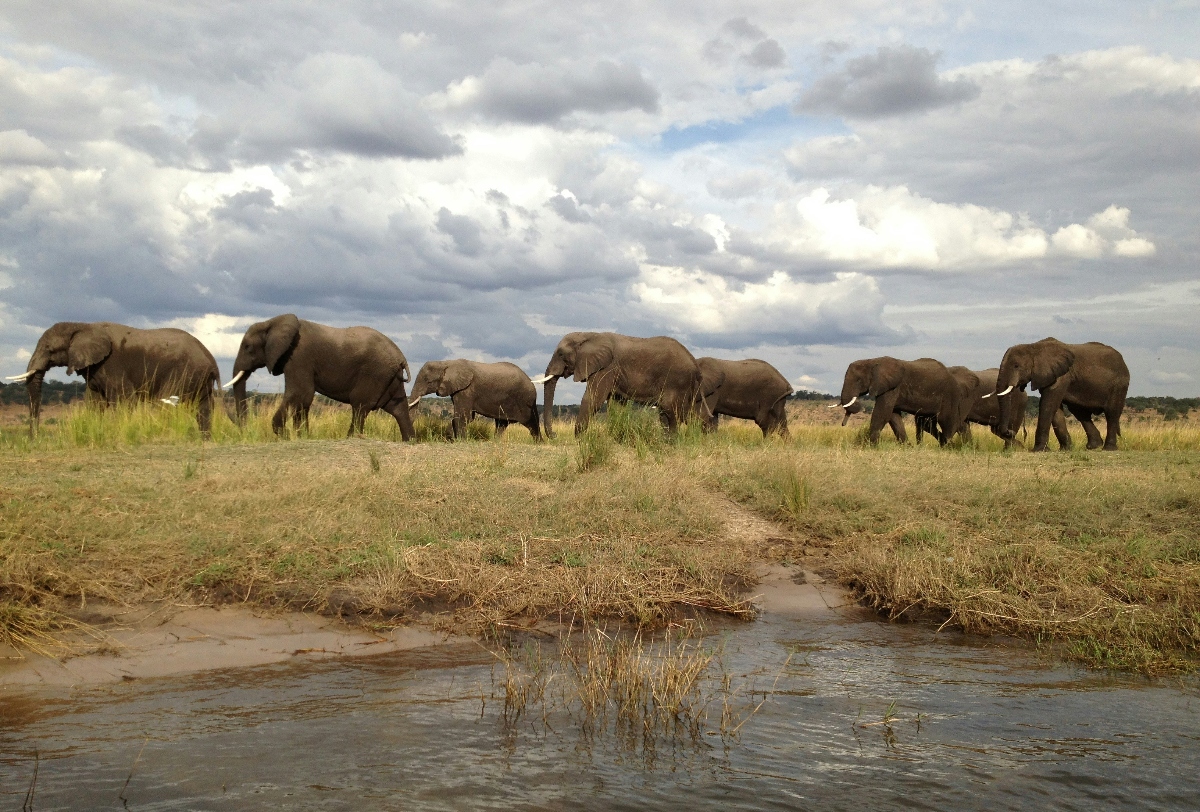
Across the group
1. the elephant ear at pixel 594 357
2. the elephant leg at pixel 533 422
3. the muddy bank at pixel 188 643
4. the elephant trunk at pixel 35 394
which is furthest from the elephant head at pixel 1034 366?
the elephant trunk at pixel 35 394

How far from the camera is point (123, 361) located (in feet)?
53.4

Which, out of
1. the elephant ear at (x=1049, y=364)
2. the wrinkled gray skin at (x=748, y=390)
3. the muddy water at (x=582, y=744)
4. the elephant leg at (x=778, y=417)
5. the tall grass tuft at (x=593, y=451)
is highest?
the elephant ear at (x=1049, y=364)

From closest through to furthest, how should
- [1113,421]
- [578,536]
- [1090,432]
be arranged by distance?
[578,536]
[1113,421]
[1090,432]

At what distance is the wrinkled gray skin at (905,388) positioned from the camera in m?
20.7

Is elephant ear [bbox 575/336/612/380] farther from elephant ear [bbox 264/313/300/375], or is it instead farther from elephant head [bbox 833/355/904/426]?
elephant head [bbox 833/355/904/426]

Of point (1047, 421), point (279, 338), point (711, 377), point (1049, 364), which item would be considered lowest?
point (1047, 421)

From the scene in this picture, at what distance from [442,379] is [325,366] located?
14.8ft

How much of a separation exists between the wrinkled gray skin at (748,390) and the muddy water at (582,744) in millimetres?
15261

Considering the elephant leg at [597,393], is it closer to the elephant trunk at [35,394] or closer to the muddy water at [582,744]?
the elephant trunk at [35,394]

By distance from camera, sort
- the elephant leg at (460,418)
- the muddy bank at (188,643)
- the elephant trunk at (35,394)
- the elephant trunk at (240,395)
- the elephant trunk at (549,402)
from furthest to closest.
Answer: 1. the elephant leg at (460,418)
2. the elephant trunk at (549,402)
3. the elephant trunk at (240,395)
4. the elephant trunk at (35,394)
5. the muddy bank at (188,643)

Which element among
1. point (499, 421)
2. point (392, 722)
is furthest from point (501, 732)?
point (499, 421)

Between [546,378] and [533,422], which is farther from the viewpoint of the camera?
[533,422]

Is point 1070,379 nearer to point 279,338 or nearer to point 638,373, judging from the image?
point 638,373

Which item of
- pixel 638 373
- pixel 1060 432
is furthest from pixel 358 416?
pixel 1060 432
